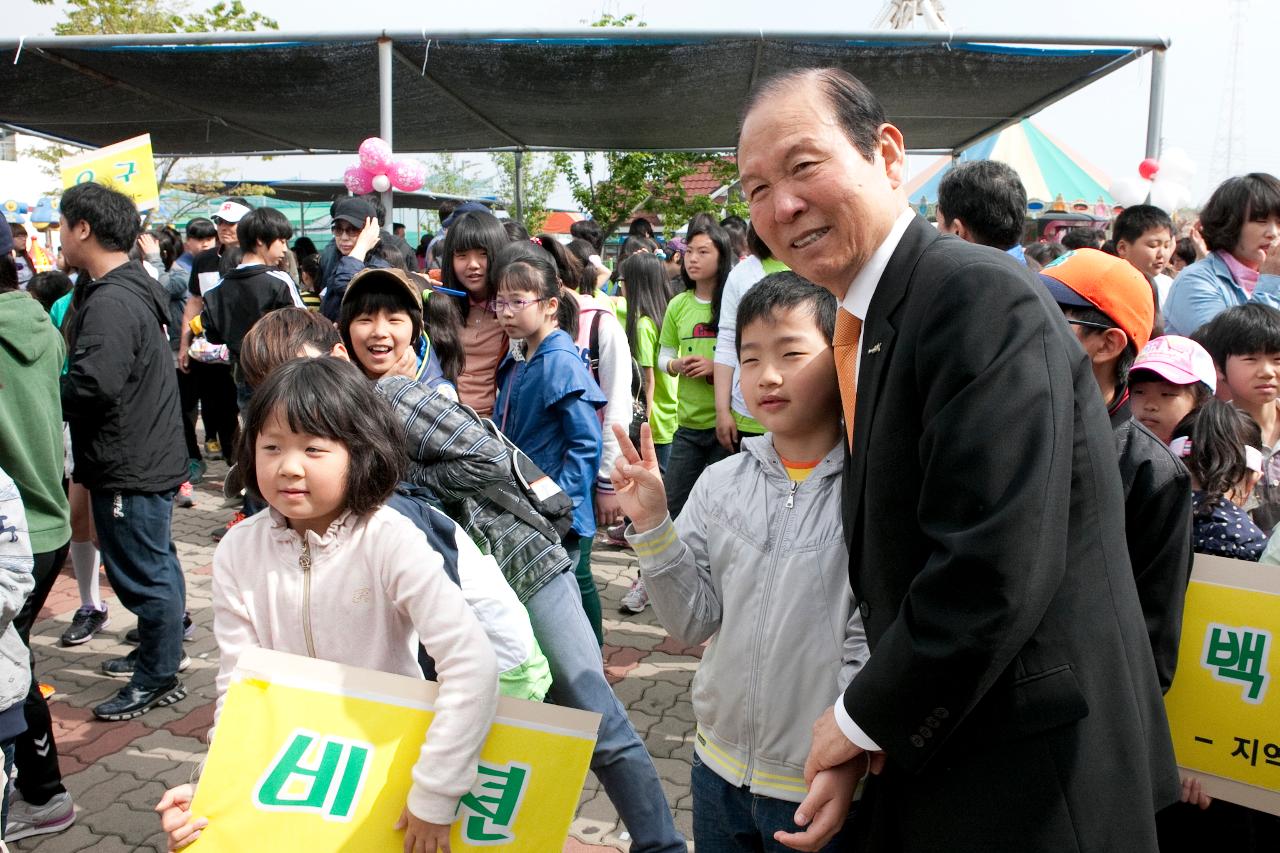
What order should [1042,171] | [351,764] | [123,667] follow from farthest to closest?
[1042,171] < [123,667] < [351,764]

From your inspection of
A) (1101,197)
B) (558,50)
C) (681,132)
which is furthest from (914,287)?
(1101,197)

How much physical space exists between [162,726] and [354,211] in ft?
9.29

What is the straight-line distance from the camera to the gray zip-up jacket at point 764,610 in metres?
1.68

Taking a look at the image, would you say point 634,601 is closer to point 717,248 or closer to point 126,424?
point 717,248

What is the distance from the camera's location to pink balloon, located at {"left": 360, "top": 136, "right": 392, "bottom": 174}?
5430 millimetres

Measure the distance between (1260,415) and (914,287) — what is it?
7.48 feet

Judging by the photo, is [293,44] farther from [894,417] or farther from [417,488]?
[894,417]

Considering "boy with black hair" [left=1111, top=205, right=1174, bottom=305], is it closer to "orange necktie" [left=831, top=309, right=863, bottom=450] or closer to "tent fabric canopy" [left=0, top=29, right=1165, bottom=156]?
"tent fabric canopy" [left=0, top=29, right=1165, bottom=156]

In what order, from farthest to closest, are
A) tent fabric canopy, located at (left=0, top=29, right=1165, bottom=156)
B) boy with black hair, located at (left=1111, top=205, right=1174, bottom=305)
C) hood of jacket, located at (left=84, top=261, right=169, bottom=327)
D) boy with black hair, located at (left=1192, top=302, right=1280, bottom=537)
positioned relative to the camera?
tent fabric canopy, located at (left=0, top=29, right=1165, bottom=156), boy with black hair, located at (left=1111, top=205, right=1174, bottom=305), hood of jacket, located at (left=84, top=261, right=169, bottom=327), boy with black hair, located at (left=1192, top=302, right=1280, bottom=537)

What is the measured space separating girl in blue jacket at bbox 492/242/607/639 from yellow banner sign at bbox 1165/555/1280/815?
1860 millimetres

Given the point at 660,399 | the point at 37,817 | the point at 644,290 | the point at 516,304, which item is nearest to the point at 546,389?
the point at 516,304

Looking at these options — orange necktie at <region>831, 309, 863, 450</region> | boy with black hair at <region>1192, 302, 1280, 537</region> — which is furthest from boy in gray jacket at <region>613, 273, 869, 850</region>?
boy with black hair at <region>1192, 302, 1280, 537</region>

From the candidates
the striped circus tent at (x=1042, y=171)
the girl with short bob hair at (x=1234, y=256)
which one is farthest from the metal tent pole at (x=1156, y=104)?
the striped circus tent at (x=1042, y=171)

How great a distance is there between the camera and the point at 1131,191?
5766mm
